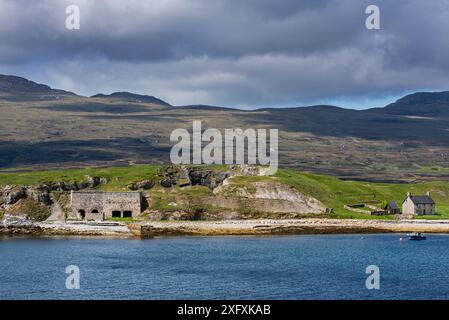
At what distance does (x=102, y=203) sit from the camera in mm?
122625

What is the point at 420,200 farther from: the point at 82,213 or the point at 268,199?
the point at 82,213

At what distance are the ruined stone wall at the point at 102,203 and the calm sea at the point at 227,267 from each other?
1772cm

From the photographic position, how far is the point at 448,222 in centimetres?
11638

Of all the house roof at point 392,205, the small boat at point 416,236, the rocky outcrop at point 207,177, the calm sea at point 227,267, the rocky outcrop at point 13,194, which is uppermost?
the rocky outcrop at point 207,177

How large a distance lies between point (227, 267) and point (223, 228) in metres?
37.6

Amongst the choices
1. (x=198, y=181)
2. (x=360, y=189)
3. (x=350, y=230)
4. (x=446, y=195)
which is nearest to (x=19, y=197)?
Result: (x=198, y=181)

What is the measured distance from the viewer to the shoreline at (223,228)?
111312 millimetres

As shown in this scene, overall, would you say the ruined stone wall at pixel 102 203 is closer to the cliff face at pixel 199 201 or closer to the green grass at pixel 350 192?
A: the cliff face at pixel 199 201

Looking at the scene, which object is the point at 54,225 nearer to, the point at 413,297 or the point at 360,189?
the point at 360,189

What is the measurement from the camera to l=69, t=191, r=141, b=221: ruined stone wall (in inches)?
4813

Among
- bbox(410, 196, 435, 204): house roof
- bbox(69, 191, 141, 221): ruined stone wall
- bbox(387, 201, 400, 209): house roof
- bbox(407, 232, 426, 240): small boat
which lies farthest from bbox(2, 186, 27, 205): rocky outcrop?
bbox(410, 196, 435, 204): house roof

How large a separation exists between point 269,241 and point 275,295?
41459 mm

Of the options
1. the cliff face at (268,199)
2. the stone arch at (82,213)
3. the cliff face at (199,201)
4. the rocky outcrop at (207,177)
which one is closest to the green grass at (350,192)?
the cliff face at (268,199)

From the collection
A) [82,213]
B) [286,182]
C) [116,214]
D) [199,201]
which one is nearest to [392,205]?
[286,182]
